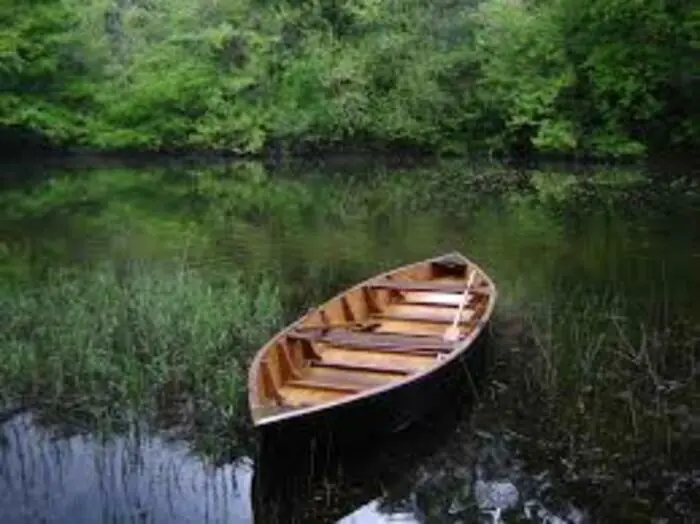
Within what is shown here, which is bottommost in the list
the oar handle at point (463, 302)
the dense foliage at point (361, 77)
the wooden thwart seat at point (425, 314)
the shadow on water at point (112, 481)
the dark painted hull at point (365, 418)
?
the shadow on water at point (112, 481)

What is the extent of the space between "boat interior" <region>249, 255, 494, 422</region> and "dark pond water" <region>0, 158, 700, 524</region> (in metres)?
0.56

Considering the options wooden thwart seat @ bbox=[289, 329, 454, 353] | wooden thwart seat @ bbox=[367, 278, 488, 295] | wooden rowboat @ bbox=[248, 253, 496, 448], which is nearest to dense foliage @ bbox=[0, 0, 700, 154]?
wooden thwart seat @ bbox=[367, 278, 488, 295]

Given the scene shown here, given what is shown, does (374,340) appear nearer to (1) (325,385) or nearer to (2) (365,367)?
(2) (365,367)

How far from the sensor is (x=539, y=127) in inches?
1153

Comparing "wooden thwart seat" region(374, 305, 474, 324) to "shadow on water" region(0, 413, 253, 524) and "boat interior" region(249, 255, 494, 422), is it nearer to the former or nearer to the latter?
"boat interior" region(249, 255, 494, 422)

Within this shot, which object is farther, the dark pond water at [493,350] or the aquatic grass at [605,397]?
the aquatic grass at [605,397]

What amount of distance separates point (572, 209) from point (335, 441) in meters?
14.4

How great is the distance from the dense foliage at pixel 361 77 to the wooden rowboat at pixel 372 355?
1859cm

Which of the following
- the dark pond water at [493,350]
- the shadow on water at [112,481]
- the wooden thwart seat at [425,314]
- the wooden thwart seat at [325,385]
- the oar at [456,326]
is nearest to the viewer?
the shadow on water at [112,481]

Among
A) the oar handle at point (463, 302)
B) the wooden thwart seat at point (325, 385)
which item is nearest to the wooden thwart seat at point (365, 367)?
the wooden thwart seat at point (325, 385)

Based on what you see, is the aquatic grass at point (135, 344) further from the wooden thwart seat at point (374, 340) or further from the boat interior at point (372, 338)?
the wooden thwart seat at point (374, 340)

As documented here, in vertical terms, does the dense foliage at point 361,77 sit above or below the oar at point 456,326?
above

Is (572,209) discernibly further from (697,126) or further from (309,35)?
(309,35)

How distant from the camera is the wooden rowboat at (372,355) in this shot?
702 centimetres
